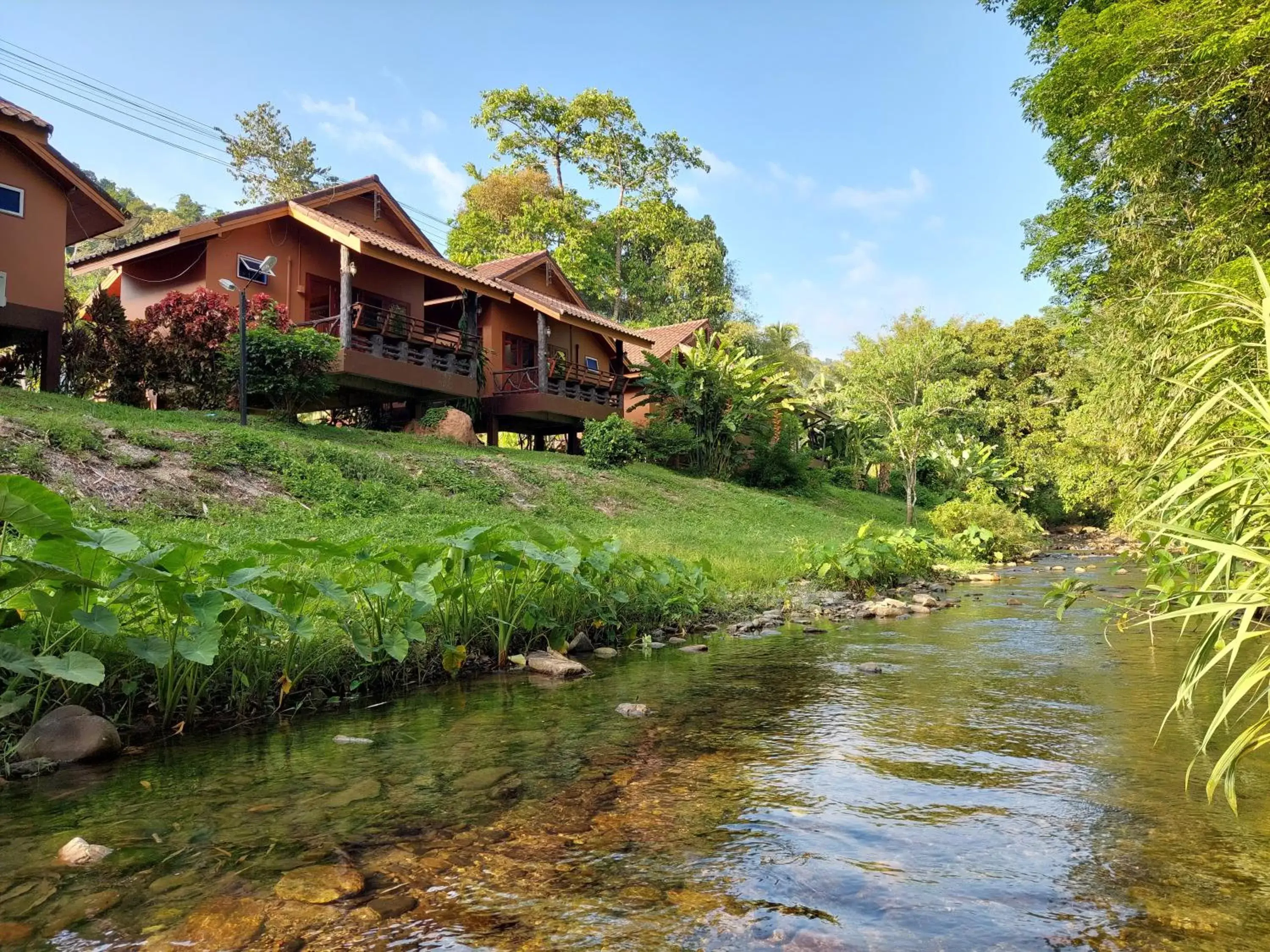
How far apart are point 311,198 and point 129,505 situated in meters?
12.7

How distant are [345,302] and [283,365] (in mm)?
3321

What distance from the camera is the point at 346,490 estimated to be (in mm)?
11078

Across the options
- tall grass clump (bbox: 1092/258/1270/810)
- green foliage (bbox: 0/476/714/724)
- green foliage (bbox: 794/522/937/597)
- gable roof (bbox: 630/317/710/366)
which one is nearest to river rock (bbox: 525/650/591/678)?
green foliage (bbox: 0/476/714/724)

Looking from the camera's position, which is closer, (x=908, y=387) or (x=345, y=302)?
(x=345, y=302)

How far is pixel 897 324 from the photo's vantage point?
45.6m

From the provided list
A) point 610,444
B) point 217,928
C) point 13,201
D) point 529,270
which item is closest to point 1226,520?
point 217,928

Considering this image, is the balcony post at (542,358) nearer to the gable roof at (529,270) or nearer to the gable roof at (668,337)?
the gable roof at (529,270)

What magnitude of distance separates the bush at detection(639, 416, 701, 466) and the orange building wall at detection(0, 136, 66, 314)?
14.0 m

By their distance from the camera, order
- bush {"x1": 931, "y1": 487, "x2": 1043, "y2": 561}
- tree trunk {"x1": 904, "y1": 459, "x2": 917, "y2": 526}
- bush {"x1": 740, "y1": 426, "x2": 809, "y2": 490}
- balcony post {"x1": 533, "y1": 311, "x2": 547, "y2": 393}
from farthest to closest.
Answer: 1. tree trunk {"x1": 904, "y1": 459, "x2": 917, "y2": 526}
2. bush {"x1": 740, "y1": 426, "x2": 809, "y2": 490}
3. balcony post {"x1": 533, "y1": 311, "x2": 547, "y2": 393}
4. bush {"x1": 931, "y1": 487, "x2": 1043, "y2": 561}

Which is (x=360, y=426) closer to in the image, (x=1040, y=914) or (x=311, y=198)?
(x=311, y=198)

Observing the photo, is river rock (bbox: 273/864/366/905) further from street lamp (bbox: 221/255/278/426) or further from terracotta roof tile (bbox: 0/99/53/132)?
terracotta roof tile (bbox: 0/99/53/132)

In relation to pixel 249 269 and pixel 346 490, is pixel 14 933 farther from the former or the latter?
pixel 249 269

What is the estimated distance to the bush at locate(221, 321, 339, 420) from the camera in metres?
13.9

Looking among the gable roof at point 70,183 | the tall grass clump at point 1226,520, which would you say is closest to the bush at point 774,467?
the gable roof at point 70,183
